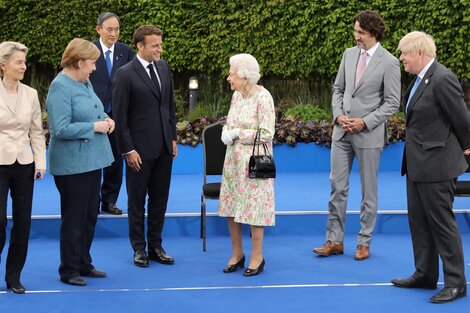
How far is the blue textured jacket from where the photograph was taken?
578cm

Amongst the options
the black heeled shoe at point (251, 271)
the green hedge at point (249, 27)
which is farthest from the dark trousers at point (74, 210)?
the green hedge at point (249, 27)

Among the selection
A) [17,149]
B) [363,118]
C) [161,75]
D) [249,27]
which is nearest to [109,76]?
[161,75]

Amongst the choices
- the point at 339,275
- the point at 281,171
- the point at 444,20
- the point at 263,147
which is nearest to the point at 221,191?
the point at 263,147

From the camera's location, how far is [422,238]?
583cm

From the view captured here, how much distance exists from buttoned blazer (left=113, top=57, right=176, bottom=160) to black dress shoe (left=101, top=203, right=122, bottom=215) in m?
1.14

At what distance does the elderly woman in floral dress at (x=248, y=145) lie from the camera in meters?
6.18

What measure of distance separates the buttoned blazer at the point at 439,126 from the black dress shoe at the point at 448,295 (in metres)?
0.68

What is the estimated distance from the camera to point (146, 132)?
6516mm

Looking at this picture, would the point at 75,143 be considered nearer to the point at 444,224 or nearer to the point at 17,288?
the point at 17,288

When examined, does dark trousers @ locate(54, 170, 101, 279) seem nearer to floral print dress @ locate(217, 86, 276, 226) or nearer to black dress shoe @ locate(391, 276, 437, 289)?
floral print dress @ locate(217, 86, 276, 226)

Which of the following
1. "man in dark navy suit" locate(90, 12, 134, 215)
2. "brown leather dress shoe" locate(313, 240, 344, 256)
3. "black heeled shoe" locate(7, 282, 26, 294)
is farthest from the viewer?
"man in dark navy suit" locate(90, 12, 134, 215)

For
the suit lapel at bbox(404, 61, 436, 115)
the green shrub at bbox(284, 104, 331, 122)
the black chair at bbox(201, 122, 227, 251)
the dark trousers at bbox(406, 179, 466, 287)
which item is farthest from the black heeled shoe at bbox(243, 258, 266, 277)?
the green shrub at bbox(284, 104, 331, 122)

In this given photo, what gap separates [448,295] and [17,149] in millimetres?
2799

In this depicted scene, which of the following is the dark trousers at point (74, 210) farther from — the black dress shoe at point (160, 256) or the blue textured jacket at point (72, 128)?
the black dress shoe at point (160, 256)
